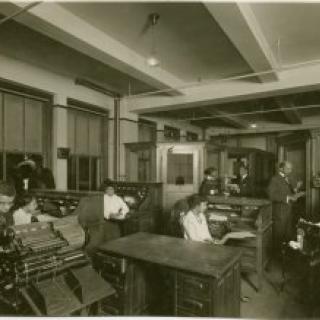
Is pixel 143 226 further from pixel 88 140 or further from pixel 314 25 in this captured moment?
pixel 314 25

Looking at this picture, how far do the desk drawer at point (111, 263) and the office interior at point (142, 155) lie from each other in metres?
0.01

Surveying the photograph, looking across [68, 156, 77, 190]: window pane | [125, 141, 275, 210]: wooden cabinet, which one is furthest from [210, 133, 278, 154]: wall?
[68, 156, 77, 190]: window pane

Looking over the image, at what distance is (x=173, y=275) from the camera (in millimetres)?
2889

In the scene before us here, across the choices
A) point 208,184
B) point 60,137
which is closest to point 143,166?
point 208,184

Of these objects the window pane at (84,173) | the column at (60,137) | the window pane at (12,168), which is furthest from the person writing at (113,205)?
the window pane at (12,168)

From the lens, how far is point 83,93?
7.07 metres

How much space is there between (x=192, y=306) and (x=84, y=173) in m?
5.06

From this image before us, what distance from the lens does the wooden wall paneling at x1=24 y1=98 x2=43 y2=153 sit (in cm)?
606

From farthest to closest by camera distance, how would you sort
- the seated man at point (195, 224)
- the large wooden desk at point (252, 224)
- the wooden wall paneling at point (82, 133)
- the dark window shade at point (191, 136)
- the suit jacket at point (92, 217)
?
1. the dark window shade at point (191, 136)
2. the wooden wall paneling at point (82, 133)
3. the suit jacket at point (92, 217)
4. the large wooden desk at point (252, 224)
5. the seated man at point (195, 224)

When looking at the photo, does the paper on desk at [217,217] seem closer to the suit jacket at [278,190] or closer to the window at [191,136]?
the suit jacket at [278,190]

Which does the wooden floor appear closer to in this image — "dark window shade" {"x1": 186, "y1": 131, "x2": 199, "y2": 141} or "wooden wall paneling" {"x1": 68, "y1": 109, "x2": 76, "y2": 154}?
"wooden wall paneling" {"x1": 68, "y1": 109, "x2": 76, "y2": 154}

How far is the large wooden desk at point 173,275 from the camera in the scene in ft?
8.84

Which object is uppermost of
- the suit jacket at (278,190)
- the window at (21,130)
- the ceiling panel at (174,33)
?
the ceiling panel at (174,33)

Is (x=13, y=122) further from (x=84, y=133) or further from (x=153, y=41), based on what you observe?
(x=153, y=41)
